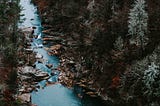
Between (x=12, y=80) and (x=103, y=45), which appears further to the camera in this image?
(x=103, y=45)

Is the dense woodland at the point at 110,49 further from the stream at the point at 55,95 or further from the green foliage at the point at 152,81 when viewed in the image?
the stream at the point at 55,95

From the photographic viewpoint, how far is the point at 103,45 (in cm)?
6147

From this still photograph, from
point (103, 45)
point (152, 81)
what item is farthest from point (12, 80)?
point (152, 81)

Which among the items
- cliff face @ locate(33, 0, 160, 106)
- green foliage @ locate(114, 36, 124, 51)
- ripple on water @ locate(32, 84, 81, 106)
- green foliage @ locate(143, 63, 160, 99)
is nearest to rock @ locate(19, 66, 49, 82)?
ripple on water @ locate(32, 84, 81, 106)

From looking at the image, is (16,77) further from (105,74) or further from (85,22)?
(85,22)

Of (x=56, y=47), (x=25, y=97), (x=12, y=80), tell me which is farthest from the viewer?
(x=56, y=47)

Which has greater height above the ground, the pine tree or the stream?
the pine tree

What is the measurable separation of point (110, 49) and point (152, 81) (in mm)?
15018

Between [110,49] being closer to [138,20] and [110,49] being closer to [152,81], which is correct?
[138,20]

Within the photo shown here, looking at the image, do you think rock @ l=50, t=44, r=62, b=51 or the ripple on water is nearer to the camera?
the ripple on water

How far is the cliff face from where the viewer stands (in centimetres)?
5409

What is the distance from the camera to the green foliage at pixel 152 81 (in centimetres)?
4619

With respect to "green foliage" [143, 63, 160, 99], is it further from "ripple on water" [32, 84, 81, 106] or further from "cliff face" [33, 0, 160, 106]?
"ripple on water" [32, 84, 81, 106]

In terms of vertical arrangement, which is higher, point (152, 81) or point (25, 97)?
point (152, 81)
